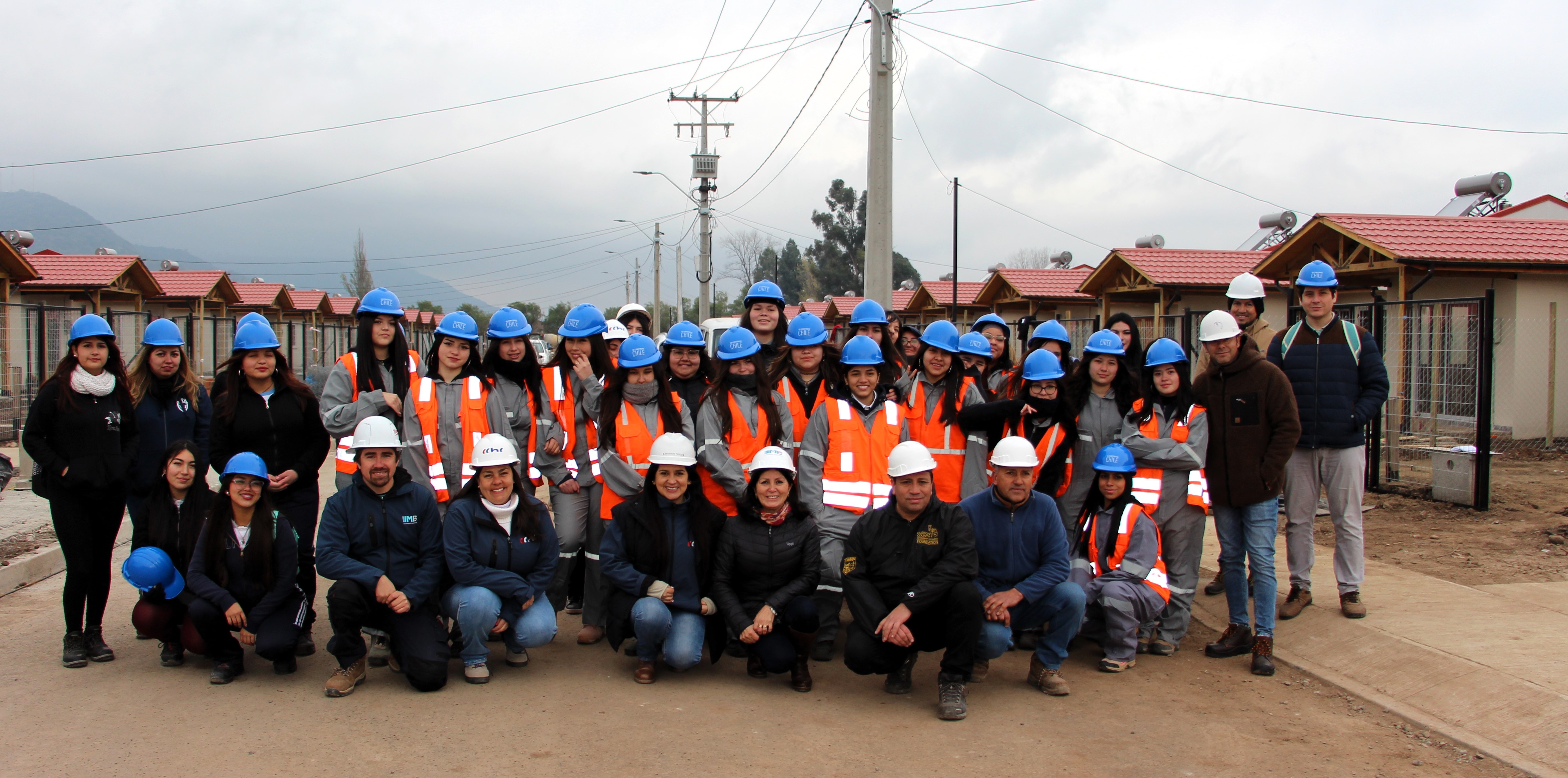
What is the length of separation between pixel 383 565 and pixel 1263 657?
184 inches

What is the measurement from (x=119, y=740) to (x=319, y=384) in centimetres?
956

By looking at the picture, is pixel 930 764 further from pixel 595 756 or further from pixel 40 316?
pixel 40 316

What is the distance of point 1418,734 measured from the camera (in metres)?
4.49

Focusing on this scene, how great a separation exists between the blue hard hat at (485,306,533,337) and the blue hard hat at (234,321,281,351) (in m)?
1.19

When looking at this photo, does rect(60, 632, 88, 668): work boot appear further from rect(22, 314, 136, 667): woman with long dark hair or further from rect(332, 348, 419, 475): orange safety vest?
rect(332, 348, 419, 475): orange safety vest

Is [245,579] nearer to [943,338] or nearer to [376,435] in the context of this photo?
[376,435]

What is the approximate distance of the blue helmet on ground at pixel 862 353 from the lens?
583cm

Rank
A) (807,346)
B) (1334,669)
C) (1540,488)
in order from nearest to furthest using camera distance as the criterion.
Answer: (1334,669) < (807,346) < (1540,488)

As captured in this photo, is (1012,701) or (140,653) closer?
(1012,701)

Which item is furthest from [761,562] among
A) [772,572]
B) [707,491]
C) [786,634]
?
[707,491]

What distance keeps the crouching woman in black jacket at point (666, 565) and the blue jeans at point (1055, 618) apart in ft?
4.82

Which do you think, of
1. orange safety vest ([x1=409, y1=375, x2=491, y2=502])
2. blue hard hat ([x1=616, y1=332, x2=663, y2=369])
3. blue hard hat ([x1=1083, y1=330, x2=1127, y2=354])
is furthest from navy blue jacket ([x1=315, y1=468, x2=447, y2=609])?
blue hard hat ([x1=1083, y1=330, x2=1127, y2=354])

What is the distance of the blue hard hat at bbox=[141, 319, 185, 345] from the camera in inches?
226

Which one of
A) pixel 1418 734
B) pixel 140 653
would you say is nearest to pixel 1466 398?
pixel 1418 734
